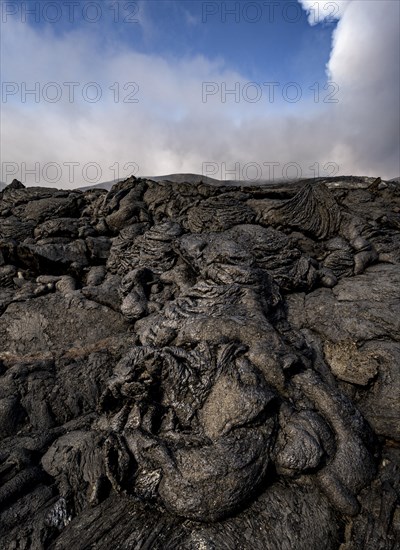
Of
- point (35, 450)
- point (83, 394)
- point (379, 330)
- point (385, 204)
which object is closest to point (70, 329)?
point (83, 394)

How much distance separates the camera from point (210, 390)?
451cm

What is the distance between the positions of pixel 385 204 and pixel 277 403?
30.0ft

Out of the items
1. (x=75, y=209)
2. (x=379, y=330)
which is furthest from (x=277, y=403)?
(x=75, y=209)

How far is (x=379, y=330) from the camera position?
18.7 feet

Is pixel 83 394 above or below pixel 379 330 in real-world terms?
below

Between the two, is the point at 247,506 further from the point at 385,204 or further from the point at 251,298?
the point at 385,204

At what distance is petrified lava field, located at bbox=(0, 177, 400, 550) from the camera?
142 inches

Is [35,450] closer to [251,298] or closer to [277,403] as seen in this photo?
[277,403]

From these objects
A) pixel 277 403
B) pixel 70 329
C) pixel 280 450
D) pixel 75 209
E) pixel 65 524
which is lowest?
pixel 65 524

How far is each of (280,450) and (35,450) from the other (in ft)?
11.3

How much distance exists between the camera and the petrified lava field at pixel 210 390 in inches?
142

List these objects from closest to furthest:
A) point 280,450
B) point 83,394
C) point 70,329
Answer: point 280,450, point 83,394, point 70,329

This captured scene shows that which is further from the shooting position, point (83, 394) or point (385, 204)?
point (385, 204)

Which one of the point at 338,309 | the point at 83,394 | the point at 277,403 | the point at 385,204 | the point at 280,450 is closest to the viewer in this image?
the point at 280,450
